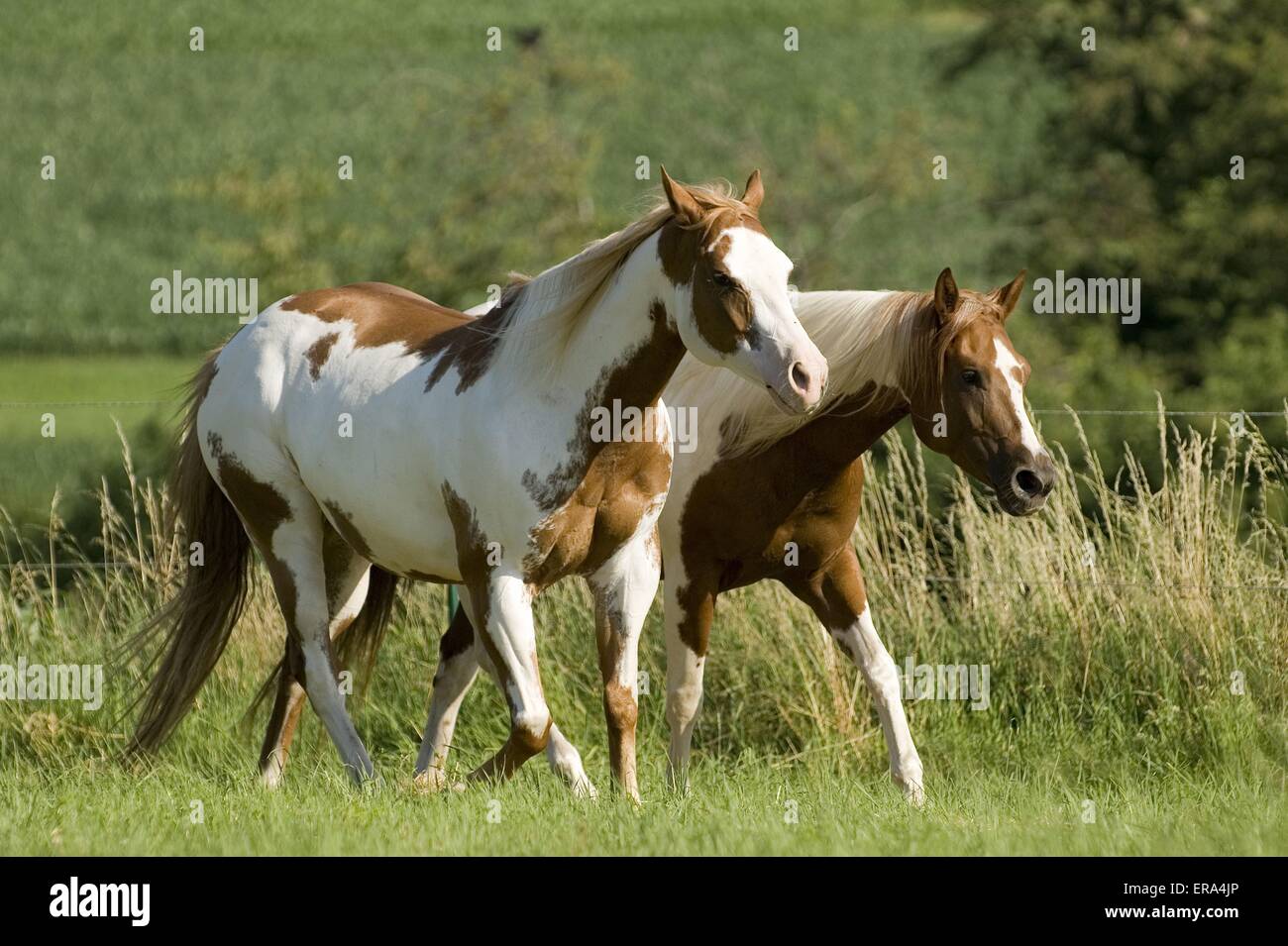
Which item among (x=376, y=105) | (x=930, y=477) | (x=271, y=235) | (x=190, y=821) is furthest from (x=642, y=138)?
(x=190, y=821)

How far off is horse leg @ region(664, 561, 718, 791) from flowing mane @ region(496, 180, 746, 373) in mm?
1226

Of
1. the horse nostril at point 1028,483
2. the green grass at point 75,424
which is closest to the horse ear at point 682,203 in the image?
the horse nostril at point 1028,483

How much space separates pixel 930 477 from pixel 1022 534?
3.38m

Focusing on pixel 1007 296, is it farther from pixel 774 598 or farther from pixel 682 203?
pixel 774 598

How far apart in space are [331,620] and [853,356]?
217cm

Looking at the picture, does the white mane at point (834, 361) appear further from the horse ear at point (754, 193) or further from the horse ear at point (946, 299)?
the horse ear at point (754, 193)

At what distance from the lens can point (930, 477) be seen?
10.6m

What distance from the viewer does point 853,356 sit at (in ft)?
18.9

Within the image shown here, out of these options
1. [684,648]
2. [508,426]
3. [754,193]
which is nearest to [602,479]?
[508,426]

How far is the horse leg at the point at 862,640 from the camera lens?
5.87 m

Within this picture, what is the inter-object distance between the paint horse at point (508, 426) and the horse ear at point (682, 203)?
1 cm

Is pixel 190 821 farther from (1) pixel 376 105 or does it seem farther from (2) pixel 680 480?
(1) pixel 376 105

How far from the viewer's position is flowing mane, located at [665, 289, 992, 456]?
5.55 m

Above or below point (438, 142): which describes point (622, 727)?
below
